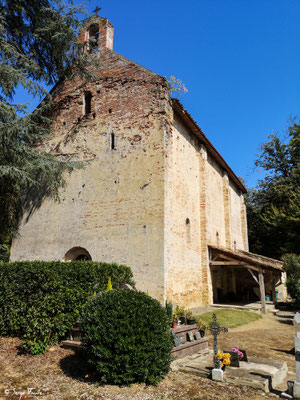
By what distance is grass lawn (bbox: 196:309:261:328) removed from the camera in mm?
11089

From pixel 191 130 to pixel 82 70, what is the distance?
613 cm

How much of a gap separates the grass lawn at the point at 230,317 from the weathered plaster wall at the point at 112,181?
2.09 meters

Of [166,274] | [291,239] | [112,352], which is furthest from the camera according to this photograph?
[291,239]

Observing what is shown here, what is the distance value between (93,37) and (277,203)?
75.1 ft

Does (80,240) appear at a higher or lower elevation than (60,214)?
lower

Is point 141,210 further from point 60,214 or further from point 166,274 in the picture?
point 60,214

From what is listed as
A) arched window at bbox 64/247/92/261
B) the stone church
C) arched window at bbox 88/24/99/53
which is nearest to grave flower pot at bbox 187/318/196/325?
the stone church

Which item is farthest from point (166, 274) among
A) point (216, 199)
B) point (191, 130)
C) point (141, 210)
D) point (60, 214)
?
point (216, 199)

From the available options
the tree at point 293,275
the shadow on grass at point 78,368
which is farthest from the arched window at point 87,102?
the tree at point 293,275

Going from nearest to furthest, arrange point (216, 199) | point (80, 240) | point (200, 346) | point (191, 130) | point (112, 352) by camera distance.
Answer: point (112, 352)
point (200, 346)
point (80, 240)
point (191, 130)
point (216, 199)

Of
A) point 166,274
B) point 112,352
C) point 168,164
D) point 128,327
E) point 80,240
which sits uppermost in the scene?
point 168,164

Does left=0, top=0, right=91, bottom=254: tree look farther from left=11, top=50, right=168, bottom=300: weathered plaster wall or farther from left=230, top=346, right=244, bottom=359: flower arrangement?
left=230, top=346, right=244, bottom=359: flower arrangement

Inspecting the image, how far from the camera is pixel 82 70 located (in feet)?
47.6

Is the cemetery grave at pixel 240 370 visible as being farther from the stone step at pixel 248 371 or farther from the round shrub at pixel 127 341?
the round shrub at pixel 127 341
